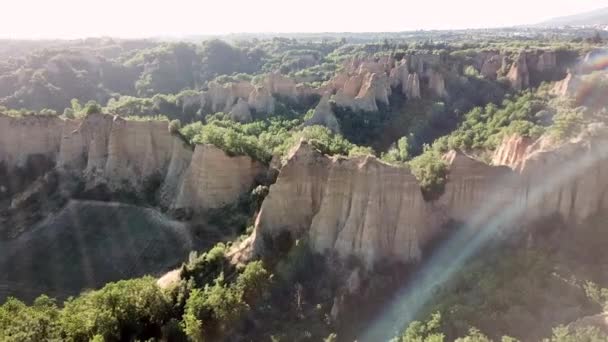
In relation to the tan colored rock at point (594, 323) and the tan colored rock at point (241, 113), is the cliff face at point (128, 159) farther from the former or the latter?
the tan colored rock at point (241, 113)

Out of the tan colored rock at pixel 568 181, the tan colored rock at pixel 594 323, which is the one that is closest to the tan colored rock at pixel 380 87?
the tan colored rock at pixel 568 181

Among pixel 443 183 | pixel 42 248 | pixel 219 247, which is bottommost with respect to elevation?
pixel 42 248

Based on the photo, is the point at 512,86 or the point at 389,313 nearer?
the point at 389,313

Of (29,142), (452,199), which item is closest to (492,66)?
(452,199)

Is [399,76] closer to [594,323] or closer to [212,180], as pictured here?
[212,180]

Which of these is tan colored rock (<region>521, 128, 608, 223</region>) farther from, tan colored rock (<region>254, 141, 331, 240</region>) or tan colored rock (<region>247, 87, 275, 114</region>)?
tan colored rock (<region>247, 87, 275, 114</region>)

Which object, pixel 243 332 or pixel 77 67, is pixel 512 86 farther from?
pixel 77 67

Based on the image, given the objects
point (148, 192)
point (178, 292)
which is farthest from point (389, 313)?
point (148, 192)
